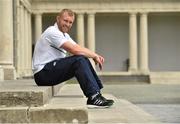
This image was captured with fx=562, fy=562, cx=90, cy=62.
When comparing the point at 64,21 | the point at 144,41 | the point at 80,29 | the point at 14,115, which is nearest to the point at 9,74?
the point at 64,21

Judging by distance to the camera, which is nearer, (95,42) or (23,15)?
→ (23,15)

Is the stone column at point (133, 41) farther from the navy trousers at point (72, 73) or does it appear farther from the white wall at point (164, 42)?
the navy trousers at point (72, 73)

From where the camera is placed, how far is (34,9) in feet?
201

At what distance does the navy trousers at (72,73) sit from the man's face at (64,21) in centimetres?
60

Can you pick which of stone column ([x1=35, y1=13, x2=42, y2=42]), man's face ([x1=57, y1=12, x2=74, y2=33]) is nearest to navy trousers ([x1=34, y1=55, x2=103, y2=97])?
man's face ([x1=57, y1=12, x2=74, y2=33])

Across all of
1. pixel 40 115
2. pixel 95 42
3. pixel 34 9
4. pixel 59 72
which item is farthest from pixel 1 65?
pixel 95 42

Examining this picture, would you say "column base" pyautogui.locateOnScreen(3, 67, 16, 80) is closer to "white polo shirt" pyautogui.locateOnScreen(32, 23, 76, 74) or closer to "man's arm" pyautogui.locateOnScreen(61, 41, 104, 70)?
"white polo shirt" pyautogui.locateOnScreen(32, 23, 76, 74)

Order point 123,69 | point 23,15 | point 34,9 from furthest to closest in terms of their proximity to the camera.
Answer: point 123,69 → point 34,9 → point 23,15

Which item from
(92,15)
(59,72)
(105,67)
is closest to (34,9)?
(92,15)

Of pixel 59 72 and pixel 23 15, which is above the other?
pixel 23 15

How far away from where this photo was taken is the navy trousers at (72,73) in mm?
9438

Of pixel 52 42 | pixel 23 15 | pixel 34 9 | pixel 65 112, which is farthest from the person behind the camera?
pixel 34 9

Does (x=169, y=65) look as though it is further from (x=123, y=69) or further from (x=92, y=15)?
(x=92, y=15)

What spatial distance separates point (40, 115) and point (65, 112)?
1.20 ft
